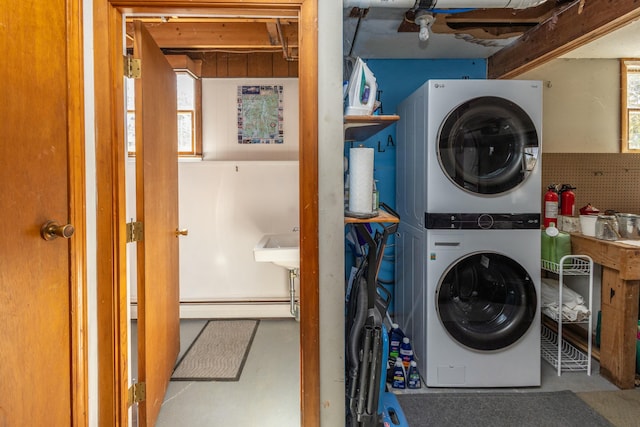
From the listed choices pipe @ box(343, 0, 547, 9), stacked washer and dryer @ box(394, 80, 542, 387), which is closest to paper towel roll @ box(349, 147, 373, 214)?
stacked washer and dryer @ box(394, 80, 542, 387)

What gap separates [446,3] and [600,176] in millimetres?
2117

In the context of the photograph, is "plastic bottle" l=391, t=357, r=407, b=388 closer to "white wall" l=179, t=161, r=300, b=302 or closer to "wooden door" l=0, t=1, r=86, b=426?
"white wall" l=179, t=161, r=300, b=302

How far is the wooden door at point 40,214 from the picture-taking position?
102 centimetres

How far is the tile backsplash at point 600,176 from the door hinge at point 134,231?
287 cm

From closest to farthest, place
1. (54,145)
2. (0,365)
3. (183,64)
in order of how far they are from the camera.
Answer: (0,365) → (54,145) → (183,64)

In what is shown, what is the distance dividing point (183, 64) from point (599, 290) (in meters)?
3.68

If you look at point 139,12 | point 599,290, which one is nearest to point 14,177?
point 139,12

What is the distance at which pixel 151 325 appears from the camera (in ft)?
5.73

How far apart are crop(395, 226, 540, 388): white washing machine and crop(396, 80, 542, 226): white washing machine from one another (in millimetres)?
190

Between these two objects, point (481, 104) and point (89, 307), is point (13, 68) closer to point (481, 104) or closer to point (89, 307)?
point (89, 307)

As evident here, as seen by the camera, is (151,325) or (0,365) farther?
(151,325)

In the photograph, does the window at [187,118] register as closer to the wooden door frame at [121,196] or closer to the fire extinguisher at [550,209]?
the wooden door frame at [121,196]

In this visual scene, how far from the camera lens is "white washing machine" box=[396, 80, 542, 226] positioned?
204 cm

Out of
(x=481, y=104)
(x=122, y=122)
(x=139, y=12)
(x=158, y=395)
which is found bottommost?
(x=158, y=395)
